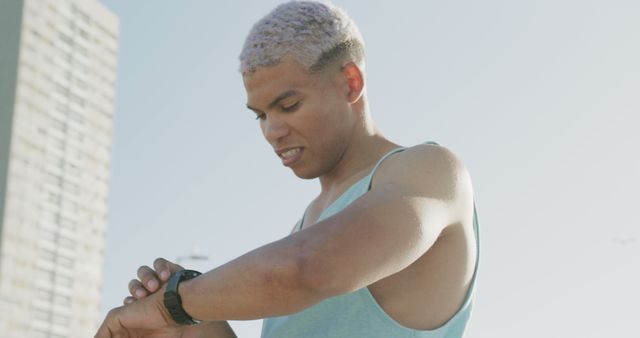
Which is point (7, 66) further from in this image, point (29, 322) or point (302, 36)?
point (302, 36)

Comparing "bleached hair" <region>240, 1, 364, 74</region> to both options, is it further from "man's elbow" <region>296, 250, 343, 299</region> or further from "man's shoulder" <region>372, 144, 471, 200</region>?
"man's elbow" <region>296, 250, 343, 299</region>

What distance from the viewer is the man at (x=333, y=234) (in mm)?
1840

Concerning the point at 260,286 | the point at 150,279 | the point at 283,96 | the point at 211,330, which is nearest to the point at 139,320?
the point at 150,279

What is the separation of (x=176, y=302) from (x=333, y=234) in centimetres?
38

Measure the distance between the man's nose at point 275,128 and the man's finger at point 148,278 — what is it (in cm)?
42

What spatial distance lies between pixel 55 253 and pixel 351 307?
81049 mm

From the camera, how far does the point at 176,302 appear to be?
2.04 meters

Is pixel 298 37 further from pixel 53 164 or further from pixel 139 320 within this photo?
pixel 53 164

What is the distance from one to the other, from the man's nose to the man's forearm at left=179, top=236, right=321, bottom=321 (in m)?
0.58

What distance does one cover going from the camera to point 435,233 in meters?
2.03

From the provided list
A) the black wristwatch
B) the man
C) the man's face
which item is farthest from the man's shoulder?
the black wristwatch

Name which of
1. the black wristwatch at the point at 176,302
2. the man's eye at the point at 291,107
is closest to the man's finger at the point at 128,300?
the black wristwatch at the point at 176,302

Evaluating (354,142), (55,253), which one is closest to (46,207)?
(55,253)

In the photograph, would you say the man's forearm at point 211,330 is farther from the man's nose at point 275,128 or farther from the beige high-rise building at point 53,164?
the beige high-rise building at point 53,164
